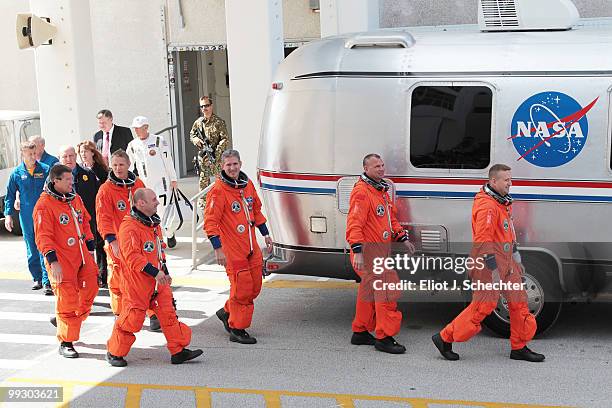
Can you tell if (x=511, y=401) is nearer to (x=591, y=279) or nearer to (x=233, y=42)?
(x=591, y=279)

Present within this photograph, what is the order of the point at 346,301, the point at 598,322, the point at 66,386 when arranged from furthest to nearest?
1. the point at 346,301
2. the point at 598,322
3. the point at 66,386

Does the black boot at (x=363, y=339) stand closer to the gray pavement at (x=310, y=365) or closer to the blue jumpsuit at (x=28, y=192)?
the gray pavement at (x=310, y=365)

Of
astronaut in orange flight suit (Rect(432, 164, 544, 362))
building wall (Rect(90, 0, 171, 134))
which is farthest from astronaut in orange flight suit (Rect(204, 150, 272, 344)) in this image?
building wall (Rect(90, 0, 171, 134))

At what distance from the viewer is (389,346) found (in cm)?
873

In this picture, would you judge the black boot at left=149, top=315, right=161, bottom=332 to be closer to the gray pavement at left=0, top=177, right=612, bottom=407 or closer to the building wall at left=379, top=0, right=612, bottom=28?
the gray pavement at left=0, top=177, right=612, bottom=407

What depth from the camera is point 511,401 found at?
7.46 m

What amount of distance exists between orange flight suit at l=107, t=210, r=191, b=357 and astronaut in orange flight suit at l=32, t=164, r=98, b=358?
611mm

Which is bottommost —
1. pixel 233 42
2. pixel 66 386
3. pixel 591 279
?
pixel 66 386

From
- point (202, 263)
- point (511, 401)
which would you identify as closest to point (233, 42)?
point (202, 263)

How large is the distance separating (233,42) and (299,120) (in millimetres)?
3647

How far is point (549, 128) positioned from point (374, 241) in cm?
186

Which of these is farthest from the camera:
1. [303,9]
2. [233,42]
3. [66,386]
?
[303,9]

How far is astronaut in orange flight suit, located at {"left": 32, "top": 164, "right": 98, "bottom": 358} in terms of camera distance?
8805mm

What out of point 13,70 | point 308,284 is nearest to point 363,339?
point 308,284
